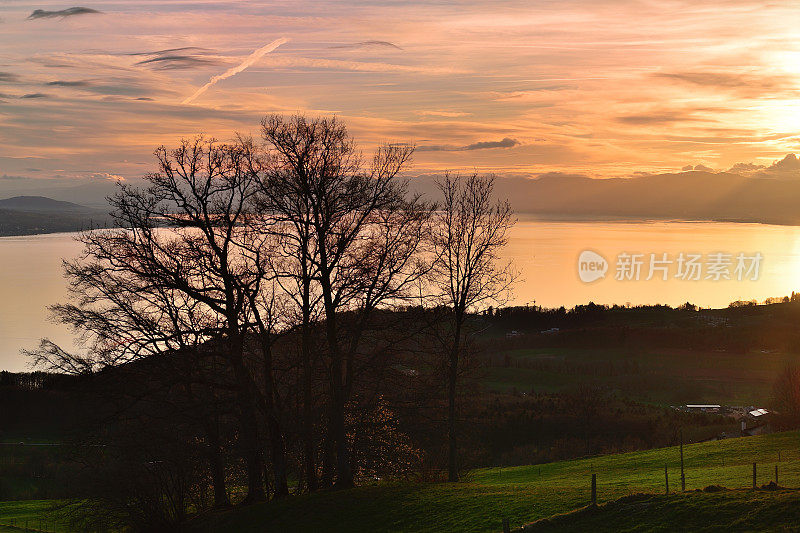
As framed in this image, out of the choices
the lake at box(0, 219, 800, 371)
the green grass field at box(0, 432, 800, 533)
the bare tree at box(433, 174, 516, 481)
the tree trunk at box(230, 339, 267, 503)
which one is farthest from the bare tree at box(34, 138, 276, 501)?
the lake at box(0, 219, 800, 371)

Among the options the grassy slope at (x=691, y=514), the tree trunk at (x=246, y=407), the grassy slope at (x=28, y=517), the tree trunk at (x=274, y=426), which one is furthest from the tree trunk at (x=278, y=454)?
the grassy slope at (x=28, y=517)

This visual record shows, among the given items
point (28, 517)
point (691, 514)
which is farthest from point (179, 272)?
point (28, 517)

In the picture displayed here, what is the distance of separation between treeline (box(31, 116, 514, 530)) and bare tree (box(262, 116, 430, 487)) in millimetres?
61

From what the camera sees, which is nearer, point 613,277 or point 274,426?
point 274,426

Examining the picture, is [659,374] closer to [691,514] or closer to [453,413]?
[453,413]

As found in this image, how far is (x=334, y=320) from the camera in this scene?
25766 millimetres

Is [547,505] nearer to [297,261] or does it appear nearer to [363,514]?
[363,514]

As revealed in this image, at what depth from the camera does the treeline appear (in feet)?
78.2

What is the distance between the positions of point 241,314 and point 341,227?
4.90 metres

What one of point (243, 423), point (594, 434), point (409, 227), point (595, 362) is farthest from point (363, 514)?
point (595, 362)

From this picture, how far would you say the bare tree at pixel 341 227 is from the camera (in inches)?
952

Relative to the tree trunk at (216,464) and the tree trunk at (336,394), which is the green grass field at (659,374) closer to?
the tree trunk at (216,464)

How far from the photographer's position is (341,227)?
25.0 meters

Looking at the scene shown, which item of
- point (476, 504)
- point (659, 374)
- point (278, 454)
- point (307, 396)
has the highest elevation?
point (307, 396)
